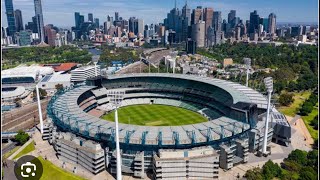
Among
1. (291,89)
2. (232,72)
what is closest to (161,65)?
(232,72)

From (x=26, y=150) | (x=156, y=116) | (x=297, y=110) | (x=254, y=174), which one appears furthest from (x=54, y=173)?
(x=297, y=110)

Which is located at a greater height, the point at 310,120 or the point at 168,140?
the point at 168,140

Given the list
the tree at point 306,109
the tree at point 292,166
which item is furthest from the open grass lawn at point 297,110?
the tree at point 292,166

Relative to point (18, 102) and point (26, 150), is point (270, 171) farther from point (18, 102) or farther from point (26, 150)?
point (18, 102)

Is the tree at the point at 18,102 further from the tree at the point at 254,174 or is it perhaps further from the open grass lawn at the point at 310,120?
the open grass lawn at the point at 310,120

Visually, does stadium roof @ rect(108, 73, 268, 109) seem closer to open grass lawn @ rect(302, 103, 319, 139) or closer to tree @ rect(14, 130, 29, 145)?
open grass lawn @ rect(302, 103, 319, 139)

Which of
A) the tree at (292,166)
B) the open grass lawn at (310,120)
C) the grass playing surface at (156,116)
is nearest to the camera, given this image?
the tree at (292,166)

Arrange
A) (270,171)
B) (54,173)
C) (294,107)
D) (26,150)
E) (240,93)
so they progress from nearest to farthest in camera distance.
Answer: (270,171) → (54,173) → (26,150) → (240,93) → (294,107)
